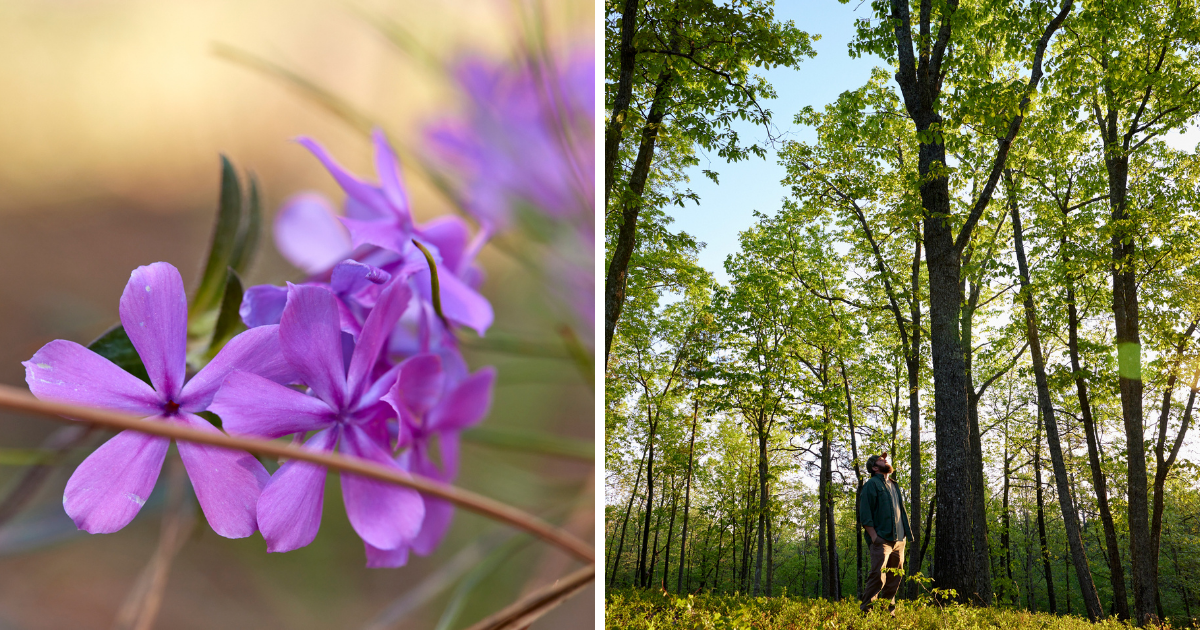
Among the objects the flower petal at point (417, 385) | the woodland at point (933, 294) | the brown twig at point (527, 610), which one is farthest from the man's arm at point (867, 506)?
the flower petal at point (417, 385)

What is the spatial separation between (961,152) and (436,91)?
186 cm

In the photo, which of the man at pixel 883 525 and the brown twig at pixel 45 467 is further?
the man at pixel 883 525

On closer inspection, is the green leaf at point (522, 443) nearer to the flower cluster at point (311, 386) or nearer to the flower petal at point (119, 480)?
the flower cluster at point (311, 386)

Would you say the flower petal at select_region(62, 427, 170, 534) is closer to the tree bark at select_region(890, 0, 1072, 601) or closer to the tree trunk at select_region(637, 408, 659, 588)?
the tree trunk at select_region(637, 408, 659, 588)

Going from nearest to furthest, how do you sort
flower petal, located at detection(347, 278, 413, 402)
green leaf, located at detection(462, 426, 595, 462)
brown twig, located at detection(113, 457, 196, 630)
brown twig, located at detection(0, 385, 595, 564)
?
brown twig, located at detection(0, 385, 595, 564) < flower petal, located at detection(347, 278, 413, 402) < brown twig, located at detection(113, 457, 196, 630) < green leaf, located at detection(462, 426, 595, 462)

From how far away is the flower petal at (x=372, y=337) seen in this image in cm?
23

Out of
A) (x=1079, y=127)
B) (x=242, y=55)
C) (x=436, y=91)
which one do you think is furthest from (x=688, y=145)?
(x=242, y=55)

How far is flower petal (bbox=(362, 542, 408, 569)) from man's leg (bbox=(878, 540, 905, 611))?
6.27ft

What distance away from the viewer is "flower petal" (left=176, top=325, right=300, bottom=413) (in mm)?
217

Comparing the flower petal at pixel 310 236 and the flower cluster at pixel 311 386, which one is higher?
the flower petal at pixel 310 236

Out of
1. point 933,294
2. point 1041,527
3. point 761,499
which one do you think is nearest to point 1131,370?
point 933,294

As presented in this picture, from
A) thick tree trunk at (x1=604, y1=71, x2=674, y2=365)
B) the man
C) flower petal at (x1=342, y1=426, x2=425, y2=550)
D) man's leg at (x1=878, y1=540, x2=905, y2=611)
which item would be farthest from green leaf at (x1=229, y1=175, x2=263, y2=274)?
man's leg at (x1=878, y1=540, x2=905, y2=611)

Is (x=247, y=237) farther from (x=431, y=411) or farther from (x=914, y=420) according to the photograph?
(x=914, y=420)

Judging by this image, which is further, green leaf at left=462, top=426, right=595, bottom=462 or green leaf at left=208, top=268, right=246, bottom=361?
green leaf at left=462, top=426, right=595, bottom=462
